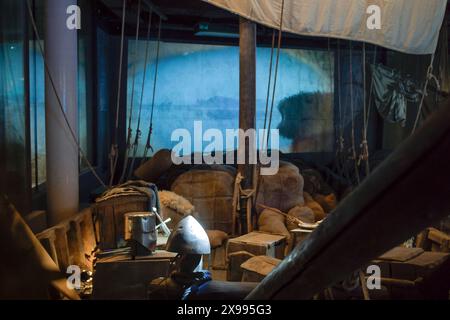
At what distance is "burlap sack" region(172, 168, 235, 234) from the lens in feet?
25.6

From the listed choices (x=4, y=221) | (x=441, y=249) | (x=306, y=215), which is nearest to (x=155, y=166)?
(x=306, y=215)

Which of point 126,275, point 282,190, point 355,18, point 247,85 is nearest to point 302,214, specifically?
point 282,190

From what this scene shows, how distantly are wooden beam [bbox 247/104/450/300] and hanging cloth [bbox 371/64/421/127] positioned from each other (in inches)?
456

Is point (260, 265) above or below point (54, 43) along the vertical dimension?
below

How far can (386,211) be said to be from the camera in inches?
44.9

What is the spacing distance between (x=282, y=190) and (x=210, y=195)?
1.09 meters

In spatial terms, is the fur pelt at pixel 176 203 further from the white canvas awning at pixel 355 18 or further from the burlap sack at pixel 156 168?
the white canvas awning at pixel 355 18

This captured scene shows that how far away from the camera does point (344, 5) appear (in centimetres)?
795

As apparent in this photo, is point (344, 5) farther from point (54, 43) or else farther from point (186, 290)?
point (186, 290)

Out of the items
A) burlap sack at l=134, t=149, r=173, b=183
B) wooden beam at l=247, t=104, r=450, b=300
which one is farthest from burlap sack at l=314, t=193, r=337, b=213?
wooden beam at l=247, t=104, r=450, b=300

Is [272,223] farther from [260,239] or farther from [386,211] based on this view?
[386,211]

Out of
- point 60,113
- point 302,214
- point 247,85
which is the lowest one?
point 302,214

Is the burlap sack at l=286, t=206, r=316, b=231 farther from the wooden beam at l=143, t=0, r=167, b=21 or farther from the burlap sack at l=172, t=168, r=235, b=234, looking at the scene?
the wooden beam at l=143, t=0, r=167, b=21
